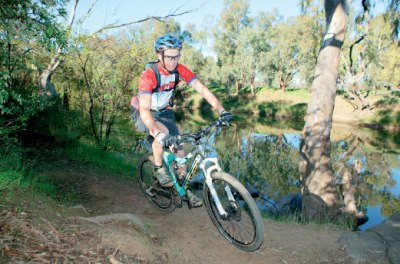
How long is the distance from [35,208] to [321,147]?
7183 mm

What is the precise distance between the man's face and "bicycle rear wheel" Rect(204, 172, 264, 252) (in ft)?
6.16

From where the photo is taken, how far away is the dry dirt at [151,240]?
3.32 m

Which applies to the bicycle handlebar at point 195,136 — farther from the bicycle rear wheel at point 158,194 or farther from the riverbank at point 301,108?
the riverbank at point 301,108

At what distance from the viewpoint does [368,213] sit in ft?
37.2

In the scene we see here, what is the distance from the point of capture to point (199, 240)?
4.63 meters

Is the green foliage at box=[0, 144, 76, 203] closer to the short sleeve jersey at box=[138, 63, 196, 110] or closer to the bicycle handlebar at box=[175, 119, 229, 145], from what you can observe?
the short sleeve jersey at box=[138, 63, 196, 110]

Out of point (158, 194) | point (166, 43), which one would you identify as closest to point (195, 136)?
point (166, 43)

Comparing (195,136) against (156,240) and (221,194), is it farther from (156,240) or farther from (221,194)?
(156,240)

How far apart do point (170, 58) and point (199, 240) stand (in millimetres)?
2880

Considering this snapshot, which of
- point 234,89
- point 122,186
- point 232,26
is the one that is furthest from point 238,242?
point 232,26

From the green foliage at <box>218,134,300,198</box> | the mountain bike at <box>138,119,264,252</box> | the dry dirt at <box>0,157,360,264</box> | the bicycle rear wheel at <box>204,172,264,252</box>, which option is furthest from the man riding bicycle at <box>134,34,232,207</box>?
the green foliage at <box>218,134,300,198</box>

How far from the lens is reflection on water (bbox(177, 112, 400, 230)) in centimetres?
1223

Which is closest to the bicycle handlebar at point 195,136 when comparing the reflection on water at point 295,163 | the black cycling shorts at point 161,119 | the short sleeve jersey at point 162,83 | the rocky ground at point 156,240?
the short sleeve jersey at point 162,83

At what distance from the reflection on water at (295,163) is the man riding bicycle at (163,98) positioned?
7220mm
